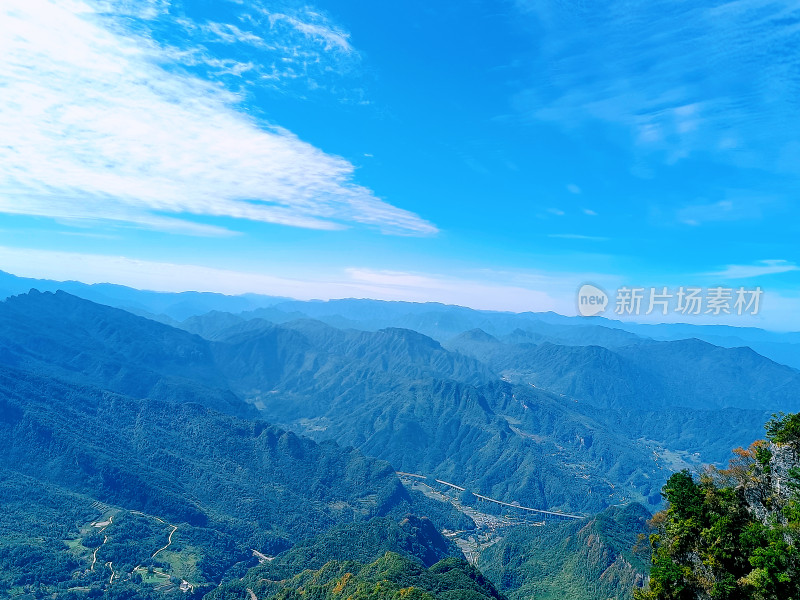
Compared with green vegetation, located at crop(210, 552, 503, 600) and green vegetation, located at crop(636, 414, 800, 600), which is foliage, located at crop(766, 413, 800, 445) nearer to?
green vegetation, located at crop(636, 414, 800, 600)

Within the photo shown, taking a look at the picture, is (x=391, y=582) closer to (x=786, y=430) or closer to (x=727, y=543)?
(x=727, y=543)

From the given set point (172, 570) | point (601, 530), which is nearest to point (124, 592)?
point (172, 570)

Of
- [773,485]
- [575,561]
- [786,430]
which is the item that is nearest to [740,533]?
[773,485]

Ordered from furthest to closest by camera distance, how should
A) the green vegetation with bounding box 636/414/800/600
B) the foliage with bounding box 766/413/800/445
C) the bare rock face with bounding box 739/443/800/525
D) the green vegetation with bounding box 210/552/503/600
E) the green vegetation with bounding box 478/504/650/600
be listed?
the green vegetation with bounding box 478/504/650/600 → the green vegetation with bounding box 210/552/503/600 → the foliage with bounding box 766/413/800/445 → the bare rock face with bounding box 739/443/800/525 → the green vegetation with bounding box 636/414/800/600

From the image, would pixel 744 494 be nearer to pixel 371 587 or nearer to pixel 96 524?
pixel 371 587

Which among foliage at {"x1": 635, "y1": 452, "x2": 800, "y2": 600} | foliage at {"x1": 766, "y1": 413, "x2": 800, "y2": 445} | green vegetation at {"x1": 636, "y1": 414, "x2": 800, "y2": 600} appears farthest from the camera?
foliage at {"x1": 766, "y1": 413, "x2": 800, "y2": 445}

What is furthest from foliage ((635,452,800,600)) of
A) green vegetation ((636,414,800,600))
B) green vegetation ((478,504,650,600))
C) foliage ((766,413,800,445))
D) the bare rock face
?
green vegetation ((478,504,650,600))

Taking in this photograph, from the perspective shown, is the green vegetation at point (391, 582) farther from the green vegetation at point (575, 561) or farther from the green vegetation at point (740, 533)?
the green vegetation at point (740, 533)

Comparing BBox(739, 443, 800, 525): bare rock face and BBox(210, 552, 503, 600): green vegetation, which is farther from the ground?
BBox(739, 443, 800, 525): bare rock face
